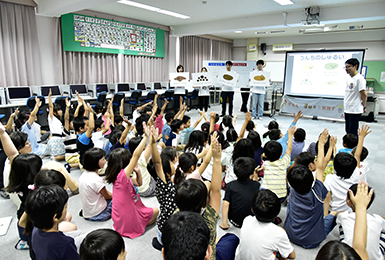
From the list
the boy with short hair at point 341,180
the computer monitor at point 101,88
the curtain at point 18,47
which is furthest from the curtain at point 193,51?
the boy with short hair at point 341,180

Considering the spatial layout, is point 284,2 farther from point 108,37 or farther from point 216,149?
point 216,149

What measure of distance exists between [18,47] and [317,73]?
721cm

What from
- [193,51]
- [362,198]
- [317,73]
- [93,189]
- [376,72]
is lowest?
[93,189]

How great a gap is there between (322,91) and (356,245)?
635 centimetres

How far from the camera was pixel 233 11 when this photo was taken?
20.6ft

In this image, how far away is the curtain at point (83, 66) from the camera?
596 centimetres

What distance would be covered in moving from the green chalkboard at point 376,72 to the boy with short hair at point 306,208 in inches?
356

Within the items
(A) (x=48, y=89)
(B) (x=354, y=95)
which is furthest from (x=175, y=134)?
(A) (x=48, y=89)

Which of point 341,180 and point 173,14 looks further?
point 173,14

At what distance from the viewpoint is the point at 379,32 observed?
27.8 feet

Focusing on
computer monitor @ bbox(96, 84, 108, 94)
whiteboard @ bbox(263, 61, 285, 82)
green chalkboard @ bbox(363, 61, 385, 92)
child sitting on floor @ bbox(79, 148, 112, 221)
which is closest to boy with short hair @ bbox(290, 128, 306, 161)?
child sitting on floor @ bbox(79, 148, 112, 221)

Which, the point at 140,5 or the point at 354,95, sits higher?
the point at 140,5

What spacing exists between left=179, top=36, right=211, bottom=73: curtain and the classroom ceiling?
3.94 feet

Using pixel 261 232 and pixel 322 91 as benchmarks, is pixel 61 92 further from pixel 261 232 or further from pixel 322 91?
pixel 322 91
